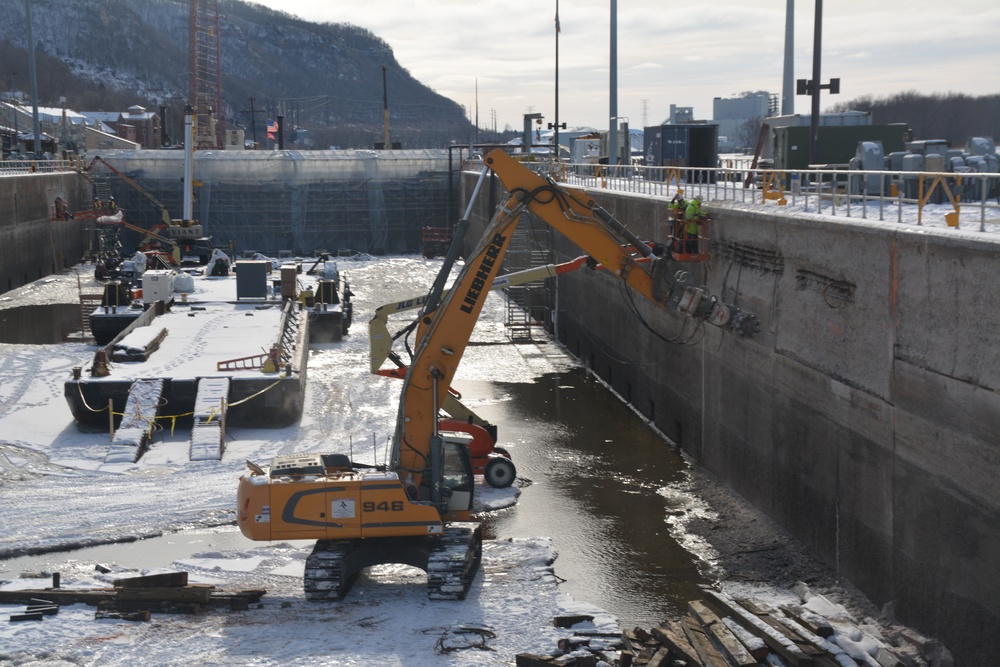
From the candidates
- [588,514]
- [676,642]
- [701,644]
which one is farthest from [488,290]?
[701,644]

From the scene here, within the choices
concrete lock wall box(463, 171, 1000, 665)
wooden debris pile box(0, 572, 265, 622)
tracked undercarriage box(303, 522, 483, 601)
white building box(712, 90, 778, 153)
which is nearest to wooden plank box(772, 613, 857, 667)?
concrete lock wall box(463, 171, 1000, 665)

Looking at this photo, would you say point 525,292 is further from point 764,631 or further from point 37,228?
point 764,631

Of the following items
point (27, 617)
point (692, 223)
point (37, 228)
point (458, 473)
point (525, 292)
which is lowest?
point (27, 617)

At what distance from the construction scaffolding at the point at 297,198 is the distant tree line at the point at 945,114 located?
27257 mm

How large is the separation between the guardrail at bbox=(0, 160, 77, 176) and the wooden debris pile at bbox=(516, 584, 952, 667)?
2088 inches

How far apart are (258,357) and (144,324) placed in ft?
25.4

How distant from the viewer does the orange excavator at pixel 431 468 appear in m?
16.2

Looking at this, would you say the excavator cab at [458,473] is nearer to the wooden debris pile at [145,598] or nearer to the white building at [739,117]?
the wooden debris pile at [145,598]

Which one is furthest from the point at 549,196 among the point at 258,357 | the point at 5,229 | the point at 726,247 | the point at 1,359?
the point at 5,229

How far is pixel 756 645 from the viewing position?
1368 cm

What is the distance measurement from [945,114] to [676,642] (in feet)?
180

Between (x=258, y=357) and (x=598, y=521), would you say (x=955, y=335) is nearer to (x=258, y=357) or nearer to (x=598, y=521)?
(x=598, y=521)

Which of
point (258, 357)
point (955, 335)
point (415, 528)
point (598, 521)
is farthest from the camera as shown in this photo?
point (258, 357)

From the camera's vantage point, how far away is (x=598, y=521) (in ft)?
68.1
